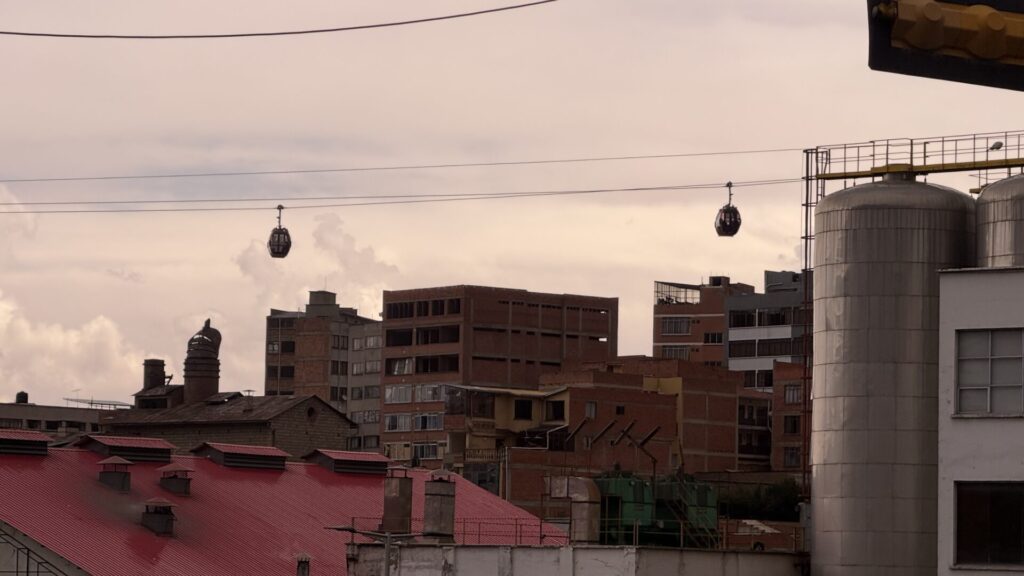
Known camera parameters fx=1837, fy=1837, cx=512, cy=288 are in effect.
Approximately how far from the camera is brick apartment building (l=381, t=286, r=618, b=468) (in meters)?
160

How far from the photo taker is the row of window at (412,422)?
514 ft

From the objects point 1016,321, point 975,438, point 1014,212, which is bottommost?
point 975,438

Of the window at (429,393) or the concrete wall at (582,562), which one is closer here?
the concrete wall at (582,562)

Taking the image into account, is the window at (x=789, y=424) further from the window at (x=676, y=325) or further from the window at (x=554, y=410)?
the window at (x=676, y=325)

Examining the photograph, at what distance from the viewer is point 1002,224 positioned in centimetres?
4581

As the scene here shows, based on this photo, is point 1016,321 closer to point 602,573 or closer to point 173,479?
point 602,573

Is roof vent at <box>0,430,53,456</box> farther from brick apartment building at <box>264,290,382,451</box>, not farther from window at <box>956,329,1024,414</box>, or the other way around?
brick apartment building at <box>264,290,382,451</box>

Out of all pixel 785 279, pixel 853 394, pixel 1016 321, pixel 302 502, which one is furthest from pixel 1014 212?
pixel 785 279

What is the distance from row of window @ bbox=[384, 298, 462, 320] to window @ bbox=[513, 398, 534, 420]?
84.9ft

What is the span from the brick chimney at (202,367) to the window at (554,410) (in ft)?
83.3

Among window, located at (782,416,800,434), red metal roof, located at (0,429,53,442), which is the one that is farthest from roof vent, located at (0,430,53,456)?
window, located at (782,416,800,434)

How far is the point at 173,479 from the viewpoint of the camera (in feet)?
216

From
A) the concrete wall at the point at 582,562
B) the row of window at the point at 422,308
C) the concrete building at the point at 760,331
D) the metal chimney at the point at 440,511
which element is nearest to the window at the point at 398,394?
the row of window at the point at 422,308

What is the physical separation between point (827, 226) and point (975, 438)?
7.04 m
